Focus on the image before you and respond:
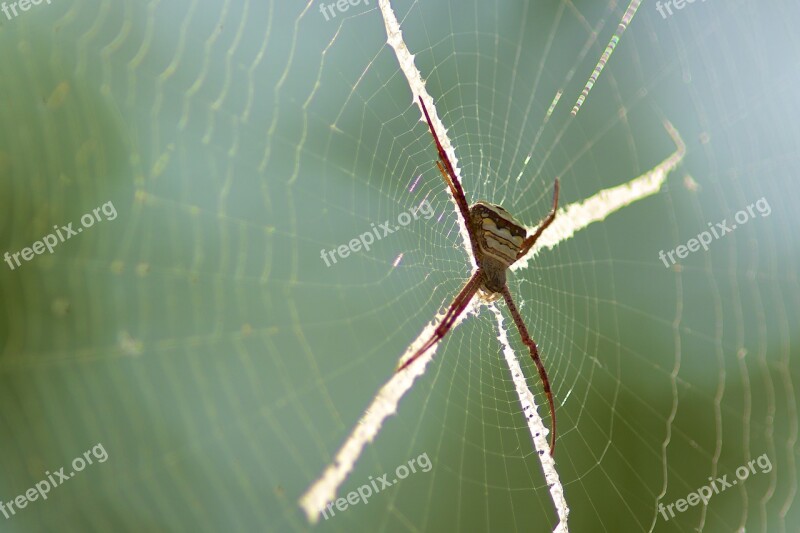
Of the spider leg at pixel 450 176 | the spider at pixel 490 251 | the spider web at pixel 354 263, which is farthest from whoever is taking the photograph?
the spider at pixel 490 251

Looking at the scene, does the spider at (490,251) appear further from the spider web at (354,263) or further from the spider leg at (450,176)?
the spider web at (354,263)

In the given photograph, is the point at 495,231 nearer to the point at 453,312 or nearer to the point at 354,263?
the point at 453,312

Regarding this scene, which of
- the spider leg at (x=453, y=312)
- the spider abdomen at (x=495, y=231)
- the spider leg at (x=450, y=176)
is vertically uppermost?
the spider leg at (x=450, y=176)

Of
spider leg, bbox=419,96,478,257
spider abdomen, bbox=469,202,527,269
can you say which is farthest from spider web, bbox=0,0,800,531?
spider leg, bbox=419,96,478,257

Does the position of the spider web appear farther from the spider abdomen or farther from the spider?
the spider abdomen

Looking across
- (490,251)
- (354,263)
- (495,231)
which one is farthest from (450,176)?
(354,263)

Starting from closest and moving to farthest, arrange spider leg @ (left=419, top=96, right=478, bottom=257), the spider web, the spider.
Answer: the spider web → spider leg @ (left=419, top=96, right=478, bottom=257) → the spider

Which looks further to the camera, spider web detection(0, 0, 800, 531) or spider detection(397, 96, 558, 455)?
spider detection(397, 96, 558, 455)

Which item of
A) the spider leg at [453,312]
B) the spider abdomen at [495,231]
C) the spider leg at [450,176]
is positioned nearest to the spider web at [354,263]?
the spider leg at [453,312]
